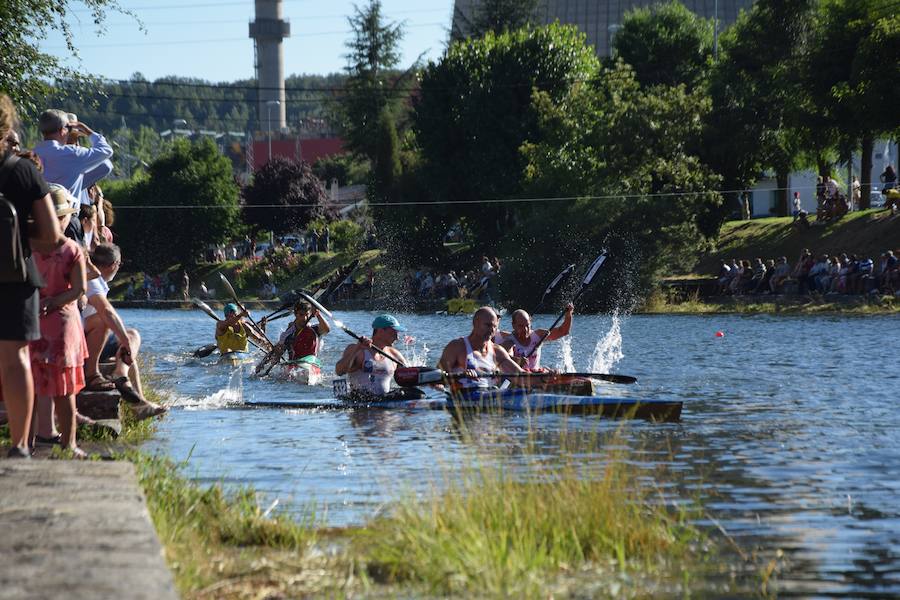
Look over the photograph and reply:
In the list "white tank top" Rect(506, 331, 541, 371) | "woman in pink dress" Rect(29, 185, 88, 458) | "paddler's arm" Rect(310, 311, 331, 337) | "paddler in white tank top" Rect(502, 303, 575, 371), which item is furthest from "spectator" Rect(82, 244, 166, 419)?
"paddler's arm" Rect(310, 311, 331, 337)

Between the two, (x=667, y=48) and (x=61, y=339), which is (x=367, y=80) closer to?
(x=667, y=48)

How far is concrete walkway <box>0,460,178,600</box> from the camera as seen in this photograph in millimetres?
5531

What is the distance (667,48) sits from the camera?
240ft

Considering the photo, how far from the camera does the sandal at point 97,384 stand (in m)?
12.0

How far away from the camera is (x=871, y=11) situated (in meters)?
50.2

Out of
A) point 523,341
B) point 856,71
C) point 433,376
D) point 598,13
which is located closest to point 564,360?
point 523,341

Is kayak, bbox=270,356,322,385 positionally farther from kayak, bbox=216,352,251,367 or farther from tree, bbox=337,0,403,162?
tree, bbox=337,0,403,162

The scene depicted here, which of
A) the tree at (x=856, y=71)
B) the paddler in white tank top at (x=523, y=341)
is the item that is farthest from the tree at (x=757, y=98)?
the paddler in white tank top at (x=523, y=341)

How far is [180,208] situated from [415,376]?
71695 millimetres

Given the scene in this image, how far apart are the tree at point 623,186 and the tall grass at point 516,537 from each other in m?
39.3

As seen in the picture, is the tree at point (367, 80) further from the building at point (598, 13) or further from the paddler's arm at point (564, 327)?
the paddler's arm at point (564, 327)

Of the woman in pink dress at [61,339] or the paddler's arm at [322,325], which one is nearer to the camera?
the woman in pink dress at [61,339]

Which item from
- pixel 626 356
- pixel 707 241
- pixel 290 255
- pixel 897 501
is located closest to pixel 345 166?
pixel 290 255

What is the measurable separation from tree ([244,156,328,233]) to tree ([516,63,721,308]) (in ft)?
111
